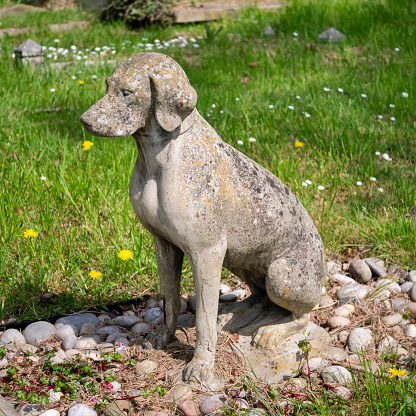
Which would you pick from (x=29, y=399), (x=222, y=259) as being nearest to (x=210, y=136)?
(x=222, y=259)

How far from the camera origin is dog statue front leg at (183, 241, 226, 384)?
247 cm

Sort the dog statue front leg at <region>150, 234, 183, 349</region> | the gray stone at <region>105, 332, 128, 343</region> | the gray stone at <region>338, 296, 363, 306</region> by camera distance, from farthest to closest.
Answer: the gray stone at <region>338, 296, 363, 306</region> < the gray stone at <region>105, 332, 128, 343</region> < the dog statue front leg at <region>150, 234, 183, 349</region>

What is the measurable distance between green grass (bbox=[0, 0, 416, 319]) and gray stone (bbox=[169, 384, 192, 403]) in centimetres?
108

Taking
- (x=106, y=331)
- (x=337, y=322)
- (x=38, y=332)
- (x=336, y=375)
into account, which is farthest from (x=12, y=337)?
(x=337, y=322)

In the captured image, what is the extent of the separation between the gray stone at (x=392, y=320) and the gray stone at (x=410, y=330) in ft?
0.21

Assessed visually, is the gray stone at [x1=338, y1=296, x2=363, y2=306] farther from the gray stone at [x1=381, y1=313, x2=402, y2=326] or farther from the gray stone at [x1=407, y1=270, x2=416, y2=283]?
the gray stone at [x1=407, y1=270, x2=416, y2=283]

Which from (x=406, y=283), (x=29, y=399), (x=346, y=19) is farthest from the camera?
(x=346, y=19)

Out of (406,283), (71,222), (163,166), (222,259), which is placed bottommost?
(406,283)

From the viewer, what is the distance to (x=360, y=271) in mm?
3854

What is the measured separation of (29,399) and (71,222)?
1730mm

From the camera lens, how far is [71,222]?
13.4ft

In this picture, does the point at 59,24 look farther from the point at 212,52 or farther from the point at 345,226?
the point at 345,226

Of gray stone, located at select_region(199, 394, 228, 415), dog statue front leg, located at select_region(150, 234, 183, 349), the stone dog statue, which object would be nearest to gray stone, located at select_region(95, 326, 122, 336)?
dog statue front leg, located at select_region(150, 234, 183, 349)

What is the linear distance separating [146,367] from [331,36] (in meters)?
6.19
